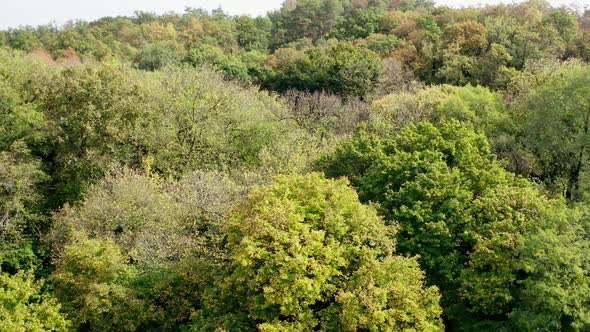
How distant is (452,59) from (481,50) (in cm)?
417

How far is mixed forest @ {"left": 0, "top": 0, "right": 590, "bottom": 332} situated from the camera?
20.6 m

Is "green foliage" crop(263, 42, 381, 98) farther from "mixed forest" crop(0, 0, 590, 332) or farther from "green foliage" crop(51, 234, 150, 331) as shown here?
"green foliage" crop(51, 234, 150, 331)

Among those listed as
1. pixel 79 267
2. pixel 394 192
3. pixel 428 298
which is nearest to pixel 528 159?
pixel 394 192

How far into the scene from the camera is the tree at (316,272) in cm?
1941

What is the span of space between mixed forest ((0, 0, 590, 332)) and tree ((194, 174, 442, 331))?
91mm

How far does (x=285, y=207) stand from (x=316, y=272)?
10.6 ft

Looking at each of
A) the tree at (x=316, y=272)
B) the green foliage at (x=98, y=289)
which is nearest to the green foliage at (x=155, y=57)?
the green foliage at (x=98, y=289)

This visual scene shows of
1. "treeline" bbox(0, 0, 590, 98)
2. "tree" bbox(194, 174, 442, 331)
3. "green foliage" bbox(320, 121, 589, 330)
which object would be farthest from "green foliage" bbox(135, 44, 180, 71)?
"tree" bbox(194, 174, 442, 331)

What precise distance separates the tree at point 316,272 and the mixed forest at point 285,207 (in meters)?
0.09

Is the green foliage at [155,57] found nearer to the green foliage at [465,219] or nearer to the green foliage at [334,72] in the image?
the green foliage at [334,72]

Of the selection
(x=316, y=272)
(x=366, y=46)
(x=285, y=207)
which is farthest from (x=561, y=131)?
(x=366, y=46)

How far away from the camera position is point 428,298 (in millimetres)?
20984

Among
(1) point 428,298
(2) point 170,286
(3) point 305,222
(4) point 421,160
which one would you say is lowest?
(2) point 170,286

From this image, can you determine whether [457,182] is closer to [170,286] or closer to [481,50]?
[170,286]
